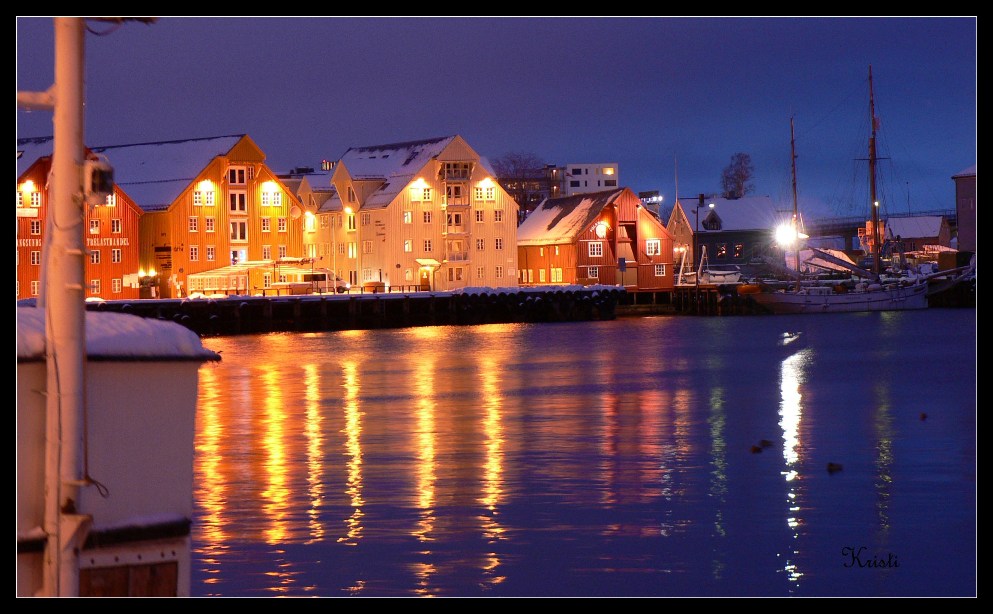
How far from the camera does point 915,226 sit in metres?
168

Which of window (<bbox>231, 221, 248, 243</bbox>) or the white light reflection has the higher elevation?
window (<bbox>231, 221, 248, 243</bbox>)

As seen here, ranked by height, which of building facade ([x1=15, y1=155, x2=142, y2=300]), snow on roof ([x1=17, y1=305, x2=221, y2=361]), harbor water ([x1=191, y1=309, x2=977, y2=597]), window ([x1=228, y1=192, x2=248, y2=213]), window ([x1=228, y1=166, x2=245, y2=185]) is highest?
window ([x1=228, y1=166, x2=245, y2=185])

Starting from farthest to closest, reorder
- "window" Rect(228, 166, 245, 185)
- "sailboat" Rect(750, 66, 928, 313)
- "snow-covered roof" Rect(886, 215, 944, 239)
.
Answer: "snow-covered roof" Rect(886, 215, 944, 239) → "sailboat" Rect(750, 66, 928, 313) → "window" Rect(228, 166, 245, 185)

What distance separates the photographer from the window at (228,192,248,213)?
86625 millimetres

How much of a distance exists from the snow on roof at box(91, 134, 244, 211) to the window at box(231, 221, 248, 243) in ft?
13.3

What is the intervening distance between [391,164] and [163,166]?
16071 millimetres

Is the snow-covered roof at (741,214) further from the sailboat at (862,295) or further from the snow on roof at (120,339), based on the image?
the snow on roof at (120,339)

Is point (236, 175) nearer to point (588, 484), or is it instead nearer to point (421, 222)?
point (421, 222)

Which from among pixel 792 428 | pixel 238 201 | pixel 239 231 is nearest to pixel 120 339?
pixel 792 428

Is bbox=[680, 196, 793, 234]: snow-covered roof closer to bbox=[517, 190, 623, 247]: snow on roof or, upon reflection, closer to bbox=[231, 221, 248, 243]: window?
bbox=[517, 190, 623, 247]: snow on roof

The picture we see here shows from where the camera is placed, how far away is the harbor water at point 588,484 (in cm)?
1400

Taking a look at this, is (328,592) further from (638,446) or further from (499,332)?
(499,332)

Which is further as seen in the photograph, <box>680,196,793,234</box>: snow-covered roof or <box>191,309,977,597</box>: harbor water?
<box>680,196,793,234</box>: snow-covered roof

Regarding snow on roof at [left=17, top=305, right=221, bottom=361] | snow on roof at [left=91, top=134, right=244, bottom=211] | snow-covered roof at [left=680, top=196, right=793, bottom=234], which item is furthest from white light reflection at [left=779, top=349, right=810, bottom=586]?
snow-covered roof at [left=680, top=196, right=793, bottom=234]
